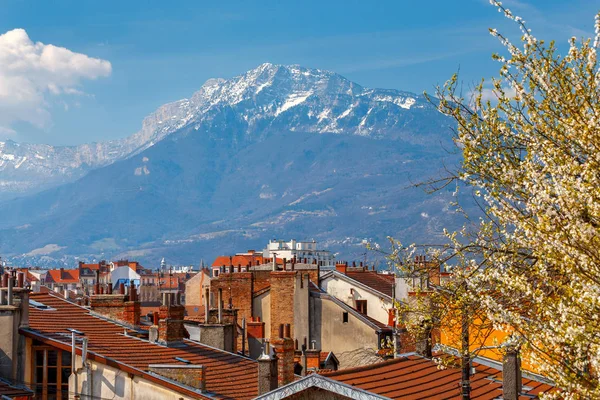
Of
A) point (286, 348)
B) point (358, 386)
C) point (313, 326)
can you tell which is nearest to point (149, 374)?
point (286, 348)

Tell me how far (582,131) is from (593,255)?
5.48 feet

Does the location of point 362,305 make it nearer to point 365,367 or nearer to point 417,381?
point 417,381

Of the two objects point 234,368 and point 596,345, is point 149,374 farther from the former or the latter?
point 596,345

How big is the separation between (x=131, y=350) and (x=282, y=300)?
2559 centimetres

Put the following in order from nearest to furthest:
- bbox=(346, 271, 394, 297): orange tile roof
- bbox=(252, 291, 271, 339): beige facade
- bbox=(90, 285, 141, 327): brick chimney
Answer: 1. bbox=(90, 285, 141, 327): brick chimney
2. bbox=(252, 291, 271, 339): beige facade
3. bbox=(346, 271, 394, 297): orange tile roof

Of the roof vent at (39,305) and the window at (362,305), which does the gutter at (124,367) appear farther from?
the window at (362,305)

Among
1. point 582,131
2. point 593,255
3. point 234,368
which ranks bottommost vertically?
point 234,368

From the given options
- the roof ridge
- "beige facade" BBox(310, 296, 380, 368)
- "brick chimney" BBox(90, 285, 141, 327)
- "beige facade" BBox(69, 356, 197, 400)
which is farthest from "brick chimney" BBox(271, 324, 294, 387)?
"beige facade" BBox(310, 296, 380, 368)

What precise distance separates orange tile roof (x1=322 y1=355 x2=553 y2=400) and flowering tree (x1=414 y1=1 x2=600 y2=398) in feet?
15.7

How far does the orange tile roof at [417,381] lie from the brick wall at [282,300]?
28443mm

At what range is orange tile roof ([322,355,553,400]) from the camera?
73.4 feet

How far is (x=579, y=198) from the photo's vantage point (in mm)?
13320

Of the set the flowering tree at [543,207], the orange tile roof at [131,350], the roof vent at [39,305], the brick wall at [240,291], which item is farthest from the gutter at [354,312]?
the flowering tree at [543,207]

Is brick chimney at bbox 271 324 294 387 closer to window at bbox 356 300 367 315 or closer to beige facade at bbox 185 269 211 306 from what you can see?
window at bbox 356 300 367 315
